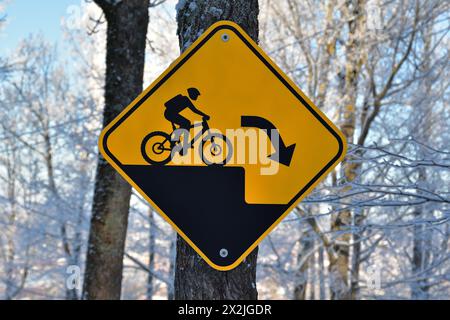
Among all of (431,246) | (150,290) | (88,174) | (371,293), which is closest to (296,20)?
(431,246)

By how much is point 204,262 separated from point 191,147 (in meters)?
0.50

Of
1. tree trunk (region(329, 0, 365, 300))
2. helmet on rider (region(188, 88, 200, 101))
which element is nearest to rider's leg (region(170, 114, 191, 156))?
helmet on rider (region(188, 88, 200, 101))

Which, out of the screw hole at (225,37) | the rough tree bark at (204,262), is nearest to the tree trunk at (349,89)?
the rough tree bark at (204,262)

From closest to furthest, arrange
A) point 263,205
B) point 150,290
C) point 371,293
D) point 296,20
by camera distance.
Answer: point 263,205 → point 296,20 → point 371,293 → point 150,290

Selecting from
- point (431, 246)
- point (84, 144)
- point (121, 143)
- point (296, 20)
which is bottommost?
point (121, 143)

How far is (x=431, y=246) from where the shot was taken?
32.1 ft

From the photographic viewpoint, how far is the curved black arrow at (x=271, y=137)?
2033mm

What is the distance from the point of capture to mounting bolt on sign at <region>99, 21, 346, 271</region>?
201cm
